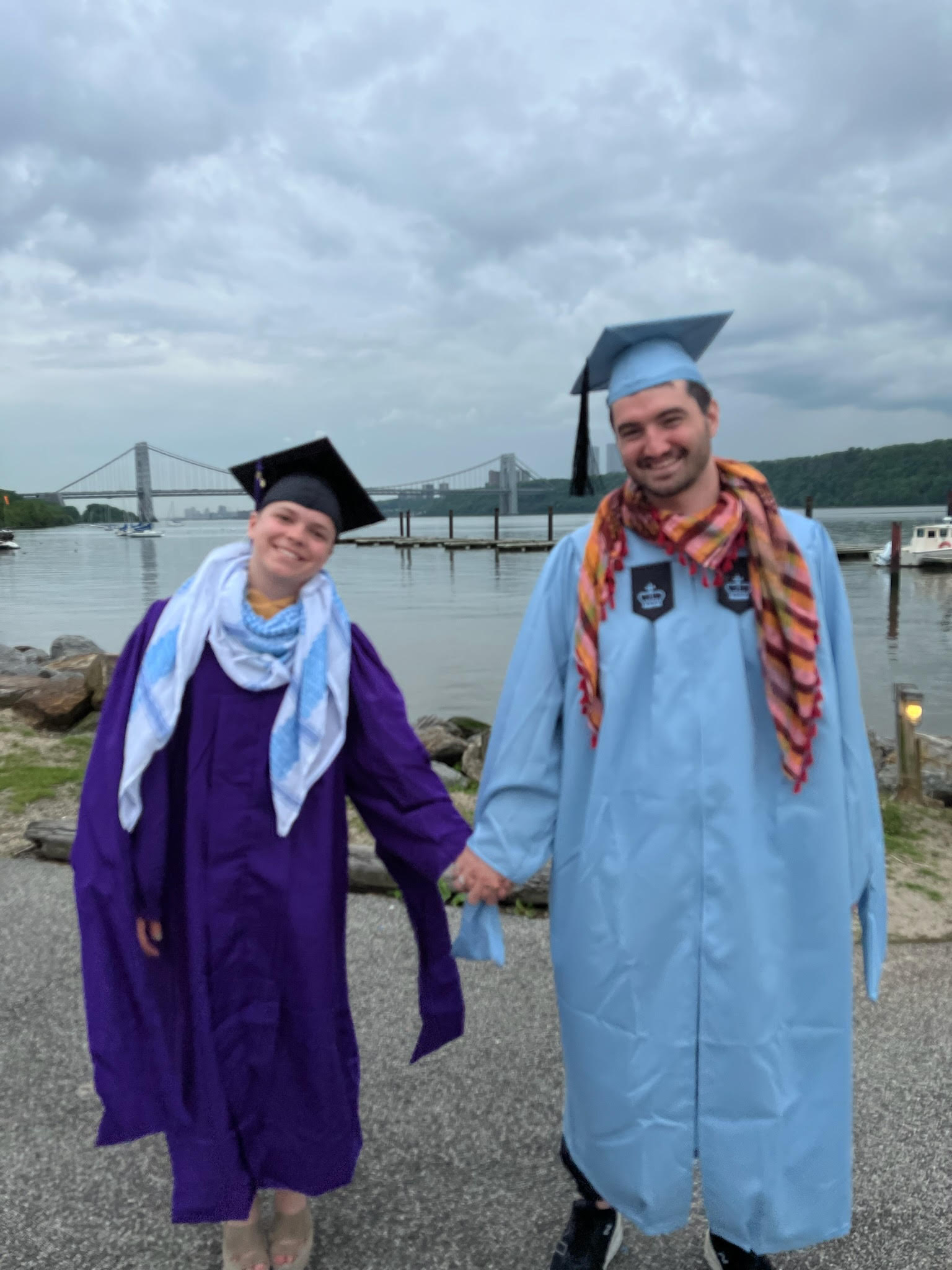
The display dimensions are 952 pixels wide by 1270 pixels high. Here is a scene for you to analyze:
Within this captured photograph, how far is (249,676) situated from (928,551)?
35169mm

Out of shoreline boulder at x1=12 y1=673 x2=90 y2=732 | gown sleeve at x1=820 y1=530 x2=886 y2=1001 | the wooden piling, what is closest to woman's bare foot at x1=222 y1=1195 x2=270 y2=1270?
gown sleeve at x1=820 y1=530 x2=886 y2=1001

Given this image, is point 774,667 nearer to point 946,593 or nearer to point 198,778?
point 198,778

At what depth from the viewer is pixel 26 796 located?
4641mm

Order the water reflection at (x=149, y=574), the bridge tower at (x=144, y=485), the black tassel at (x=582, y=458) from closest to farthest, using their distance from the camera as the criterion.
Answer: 1. the black tassel at (x=582, y=458)
2. the water reflection at (x=149, y=574)
3. the bridge tower at (x=144, y=485)

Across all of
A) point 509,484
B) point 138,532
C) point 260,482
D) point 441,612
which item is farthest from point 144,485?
point 260,482

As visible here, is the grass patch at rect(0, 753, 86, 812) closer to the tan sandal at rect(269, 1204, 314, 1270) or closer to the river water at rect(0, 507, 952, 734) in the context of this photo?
the tan sandal at rect(269, 1204, 314, 1270)

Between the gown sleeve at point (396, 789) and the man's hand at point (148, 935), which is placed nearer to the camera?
the man's hand at point (148, 935)

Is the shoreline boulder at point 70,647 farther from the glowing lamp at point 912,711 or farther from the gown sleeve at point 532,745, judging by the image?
the gown sleeve at point 532,745

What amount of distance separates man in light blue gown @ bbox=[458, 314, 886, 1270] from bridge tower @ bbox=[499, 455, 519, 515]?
245ft

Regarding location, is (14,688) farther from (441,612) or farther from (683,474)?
(441,612)

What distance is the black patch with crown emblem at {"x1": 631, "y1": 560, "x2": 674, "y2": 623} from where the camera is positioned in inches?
61.7

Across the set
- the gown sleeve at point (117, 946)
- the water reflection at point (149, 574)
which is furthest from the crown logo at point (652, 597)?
the water reflection at point (149, 574)

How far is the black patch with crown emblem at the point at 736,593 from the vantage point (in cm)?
155

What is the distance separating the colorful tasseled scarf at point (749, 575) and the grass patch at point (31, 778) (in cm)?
398
